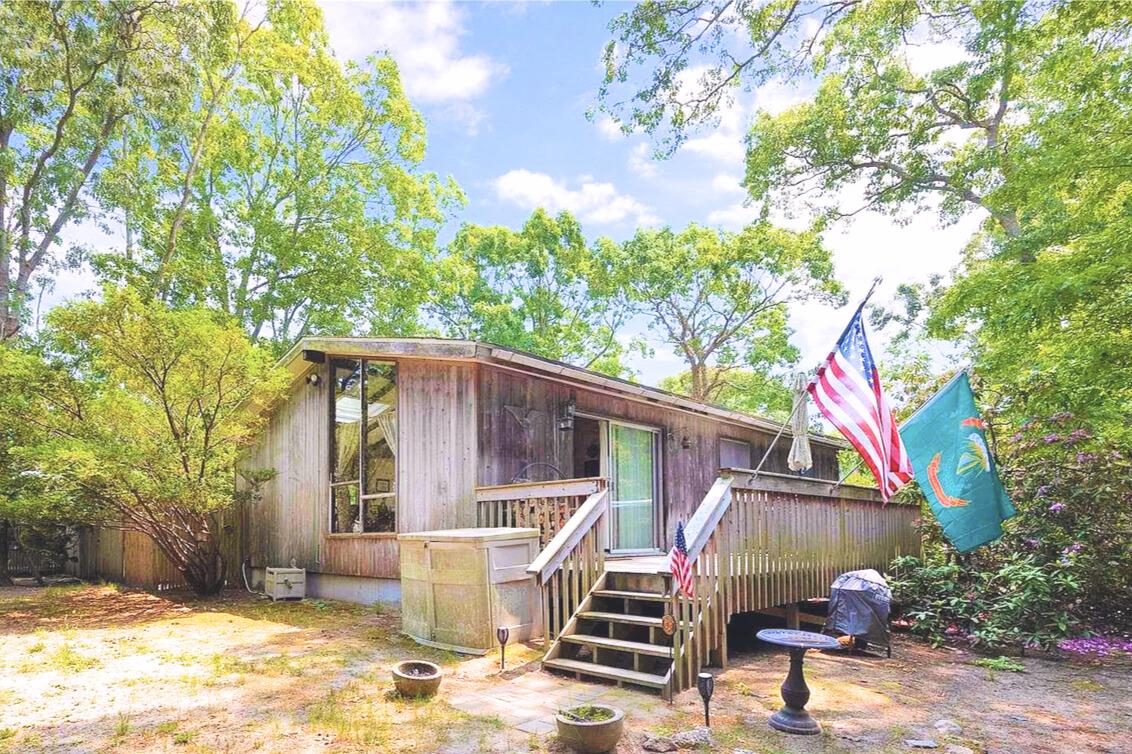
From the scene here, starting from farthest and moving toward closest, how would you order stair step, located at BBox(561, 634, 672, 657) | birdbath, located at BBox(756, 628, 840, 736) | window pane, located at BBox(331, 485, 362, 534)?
window pane, located at BBox(331, 485, 362, 534) → stair step, located at BBox(561, 634, 672, 657) → birdbath, located at BBox(756, 628, 840, 736)

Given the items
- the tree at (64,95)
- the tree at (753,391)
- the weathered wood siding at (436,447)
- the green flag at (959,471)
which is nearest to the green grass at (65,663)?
the weathered wood siding at (436,447)

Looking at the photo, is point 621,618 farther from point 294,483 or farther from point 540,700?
point 294,483

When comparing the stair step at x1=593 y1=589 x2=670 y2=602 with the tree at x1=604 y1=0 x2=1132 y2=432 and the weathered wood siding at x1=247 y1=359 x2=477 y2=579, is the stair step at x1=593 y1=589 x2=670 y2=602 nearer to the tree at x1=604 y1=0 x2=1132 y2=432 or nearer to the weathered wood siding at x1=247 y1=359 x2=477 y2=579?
the weathered wood siding at x1=247 y1=359 x2=477 y2=579

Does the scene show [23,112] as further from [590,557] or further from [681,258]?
[681,258]

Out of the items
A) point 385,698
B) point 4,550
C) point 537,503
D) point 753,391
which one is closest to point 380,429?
point 537,503

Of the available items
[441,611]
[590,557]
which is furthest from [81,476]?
[590,557]

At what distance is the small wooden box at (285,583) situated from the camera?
29.3 feet

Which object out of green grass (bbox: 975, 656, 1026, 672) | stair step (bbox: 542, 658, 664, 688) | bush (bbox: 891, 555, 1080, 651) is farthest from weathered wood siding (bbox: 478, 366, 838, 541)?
green grass (bbox: 975, 656, 1026, 672)

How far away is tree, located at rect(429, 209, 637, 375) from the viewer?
2564cm

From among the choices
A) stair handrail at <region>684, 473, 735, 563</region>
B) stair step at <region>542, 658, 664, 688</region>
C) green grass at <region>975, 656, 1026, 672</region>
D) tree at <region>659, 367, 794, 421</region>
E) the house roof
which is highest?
tree at <region>659, 367, 794, 421</region>

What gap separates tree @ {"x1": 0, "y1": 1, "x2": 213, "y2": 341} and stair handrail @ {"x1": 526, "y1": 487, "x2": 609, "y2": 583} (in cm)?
1341

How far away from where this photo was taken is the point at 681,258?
22812 millimetres

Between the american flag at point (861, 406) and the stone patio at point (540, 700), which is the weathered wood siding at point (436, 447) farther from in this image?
the american flag at point (861, 406)

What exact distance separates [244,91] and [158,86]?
5685mm
